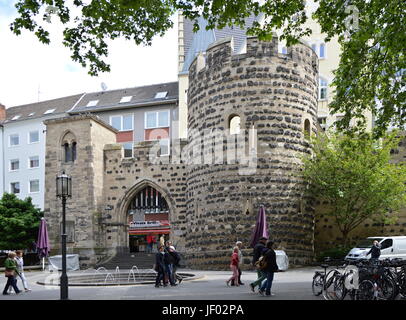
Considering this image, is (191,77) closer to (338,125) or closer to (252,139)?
(252,139)

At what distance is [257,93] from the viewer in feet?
79.0

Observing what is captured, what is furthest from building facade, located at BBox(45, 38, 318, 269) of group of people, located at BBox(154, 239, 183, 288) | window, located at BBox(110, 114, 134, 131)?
window, located at BBox(110, 114, 134, 131)

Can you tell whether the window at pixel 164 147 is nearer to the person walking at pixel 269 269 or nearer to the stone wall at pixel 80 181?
the stone wall at pixel 80 181

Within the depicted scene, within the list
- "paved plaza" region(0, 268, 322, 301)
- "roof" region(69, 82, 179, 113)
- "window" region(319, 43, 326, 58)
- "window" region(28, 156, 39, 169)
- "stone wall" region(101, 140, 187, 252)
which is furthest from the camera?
"window" region(28, 156, 39, 169)

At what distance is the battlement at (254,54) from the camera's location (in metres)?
24.3

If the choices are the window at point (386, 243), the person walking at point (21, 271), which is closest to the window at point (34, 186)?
the person walking at point (21, 271)

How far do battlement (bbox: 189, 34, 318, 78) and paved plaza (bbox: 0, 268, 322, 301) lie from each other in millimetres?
9549

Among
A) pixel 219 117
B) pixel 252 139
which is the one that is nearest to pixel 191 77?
pixel 219 117

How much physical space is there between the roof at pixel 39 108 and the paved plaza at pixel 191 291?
112 ft

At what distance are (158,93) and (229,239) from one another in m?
26.5

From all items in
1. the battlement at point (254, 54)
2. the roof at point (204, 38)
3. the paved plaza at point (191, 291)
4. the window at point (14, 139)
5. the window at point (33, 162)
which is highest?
the roof at point (204, 38)

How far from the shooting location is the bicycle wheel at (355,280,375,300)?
11174 millimetres

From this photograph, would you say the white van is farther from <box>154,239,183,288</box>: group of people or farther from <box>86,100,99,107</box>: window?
<box>86,100,99,107</box>: window
